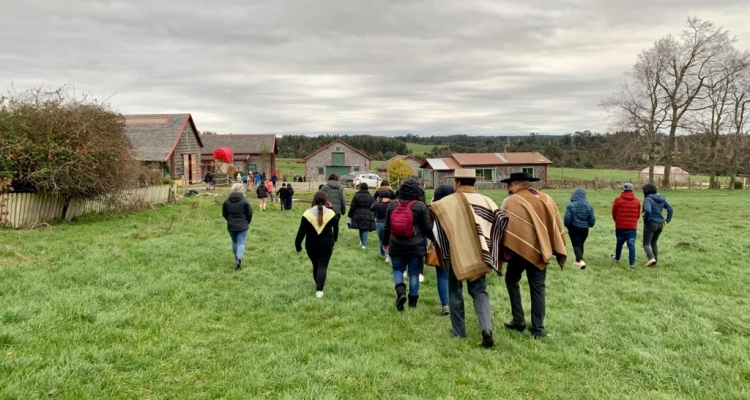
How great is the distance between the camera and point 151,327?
493 centimetres

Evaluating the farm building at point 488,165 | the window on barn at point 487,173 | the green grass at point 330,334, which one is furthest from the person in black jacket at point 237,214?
the window on barn at point 487,173

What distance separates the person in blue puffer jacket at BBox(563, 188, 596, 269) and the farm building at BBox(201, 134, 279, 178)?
129 feet

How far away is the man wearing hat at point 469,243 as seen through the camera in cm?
464

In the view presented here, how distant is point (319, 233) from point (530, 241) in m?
2.93

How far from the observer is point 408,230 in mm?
5648

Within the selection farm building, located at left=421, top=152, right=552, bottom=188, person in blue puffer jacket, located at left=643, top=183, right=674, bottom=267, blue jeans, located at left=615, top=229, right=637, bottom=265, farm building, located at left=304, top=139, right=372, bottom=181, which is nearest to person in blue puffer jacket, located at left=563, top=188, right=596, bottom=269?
blue jeans, located at left=615, top=229, right=637, bottom=265

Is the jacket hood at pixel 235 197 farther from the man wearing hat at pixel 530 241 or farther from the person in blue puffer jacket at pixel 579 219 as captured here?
the person in blue puffer jacket at pixel 579 219

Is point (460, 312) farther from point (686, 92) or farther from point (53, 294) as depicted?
point (686, 92)

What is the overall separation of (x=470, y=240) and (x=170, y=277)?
496 centimetres

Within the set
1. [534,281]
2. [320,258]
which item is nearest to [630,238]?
[534,281]

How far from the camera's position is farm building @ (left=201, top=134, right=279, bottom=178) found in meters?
45.8

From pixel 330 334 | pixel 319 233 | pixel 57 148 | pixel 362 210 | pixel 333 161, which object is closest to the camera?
pixel 330 334

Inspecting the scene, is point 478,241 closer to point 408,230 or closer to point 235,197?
point 408,230

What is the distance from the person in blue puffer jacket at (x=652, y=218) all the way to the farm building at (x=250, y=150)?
3976cm
